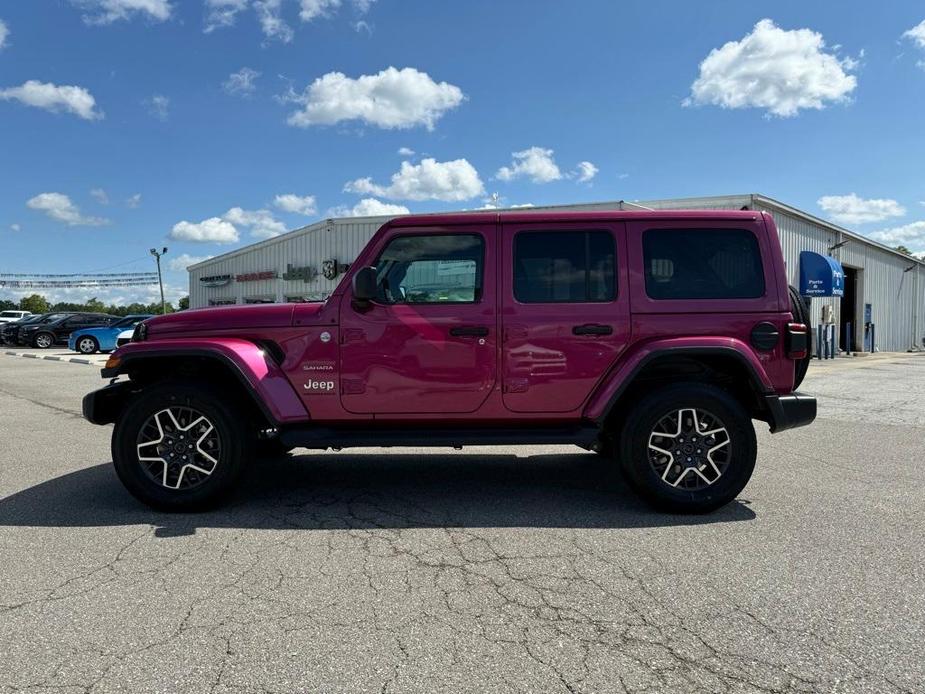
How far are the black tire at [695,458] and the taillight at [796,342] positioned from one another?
0.53m

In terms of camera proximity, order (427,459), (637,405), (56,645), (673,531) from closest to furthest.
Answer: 1. (56,645)
2. (673,531)
3. (637,405)
4. (427,459)

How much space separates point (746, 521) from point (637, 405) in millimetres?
1014

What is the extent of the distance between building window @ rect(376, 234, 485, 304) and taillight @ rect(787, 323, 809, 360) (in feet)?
6.98

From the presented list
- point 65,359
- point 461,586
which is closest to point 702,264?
point 461,586

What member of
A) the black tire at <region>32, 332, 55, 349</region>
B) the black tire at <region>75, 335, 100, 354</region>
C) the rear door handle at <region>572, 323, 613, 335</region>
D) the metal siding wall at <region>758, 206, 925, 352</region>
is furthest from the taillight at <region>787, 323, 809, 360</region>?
the black tire at <region>32, 332, 55, 349</region>

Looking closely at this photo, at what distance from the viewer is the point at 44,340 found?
92.3 feet

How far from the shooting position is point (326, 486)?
16.1 ft

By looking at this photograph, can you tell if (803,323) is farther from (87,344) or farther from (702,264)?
(87,344)

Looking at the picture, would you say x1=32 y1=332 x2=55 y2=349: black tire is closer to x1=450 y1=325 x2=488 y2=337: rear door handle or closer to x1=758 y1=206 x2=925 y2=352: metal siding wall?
x1=450 y1=325 x2=488 y2=337: rear door handle

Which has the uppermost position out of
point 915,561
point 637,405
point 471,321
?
point 471,321

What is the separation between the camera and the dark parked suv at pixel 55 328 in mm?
27859

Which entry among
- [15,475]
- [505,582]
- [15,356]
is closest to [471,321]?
[505,582]

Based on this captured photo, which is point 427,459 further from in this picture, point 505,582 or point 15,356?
point 15,356

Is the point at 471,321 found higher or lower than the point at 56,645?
higher
